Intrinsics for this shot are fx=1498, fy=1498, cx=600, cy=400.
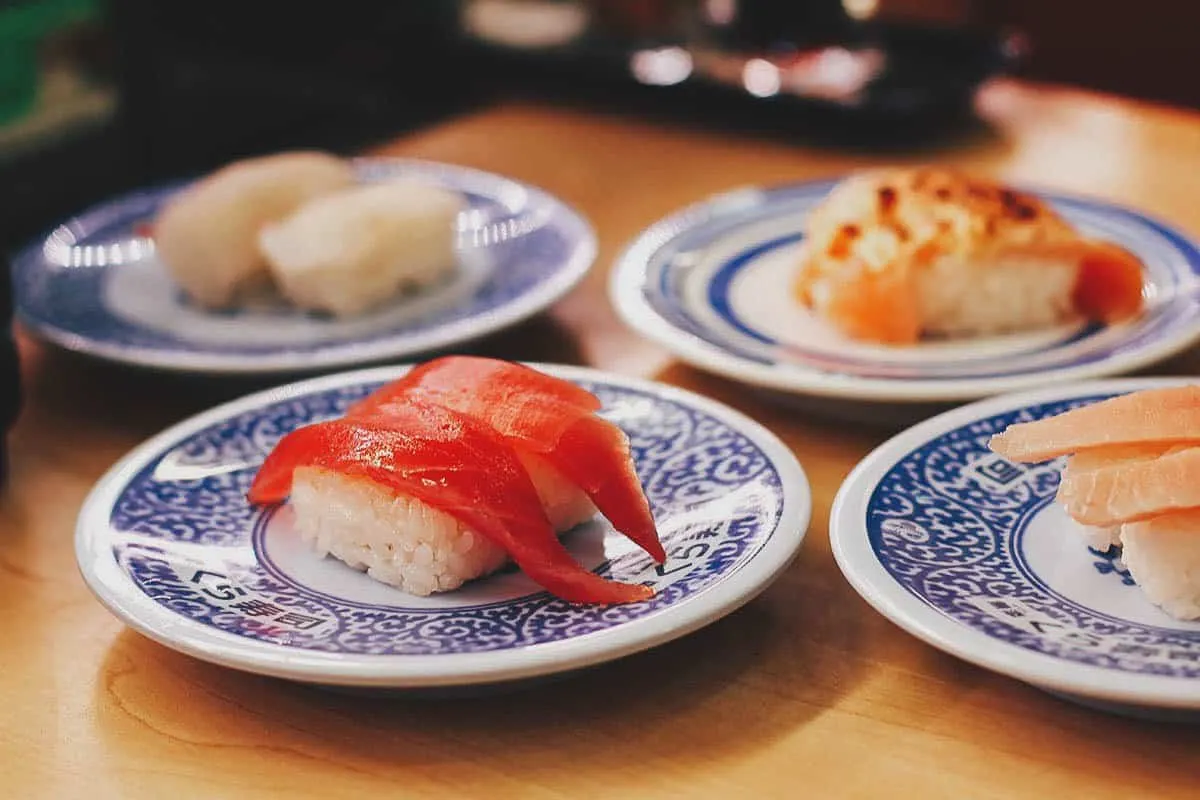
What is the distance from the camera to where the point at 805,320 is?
144 cm

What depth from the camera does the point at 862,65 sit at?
7.57ft

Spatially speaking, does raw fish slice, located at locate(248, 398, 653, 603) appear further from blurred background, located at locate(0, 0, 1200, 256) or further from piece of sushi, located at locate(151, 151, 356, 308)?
blurred background, located at locate(0, 0, 1200, 256)

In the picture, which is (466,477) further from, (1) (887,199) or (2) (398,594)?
(1) (887,199)

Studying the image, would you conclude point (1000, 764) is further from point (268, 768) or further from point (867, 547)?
point (268, 768)

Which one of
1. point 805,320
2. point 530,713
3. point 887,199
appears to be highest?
point 887,199

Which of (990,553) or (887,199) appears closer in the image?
(990,553)

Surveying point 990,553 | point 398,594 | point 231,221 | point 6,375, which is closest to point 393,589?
point 398,594

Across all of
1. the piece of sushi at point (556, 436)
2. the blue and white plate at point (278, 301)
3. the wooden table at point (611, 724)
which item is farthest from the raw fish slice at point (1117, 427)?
the blue and white plate at point (278, 301)

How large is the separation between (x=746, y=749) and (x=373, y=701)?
0.76 feet

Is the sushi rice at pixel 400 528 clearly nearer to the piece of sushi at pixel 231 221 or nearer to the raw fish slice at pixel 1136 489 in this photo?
the raw fish slice at pixel 1136 489

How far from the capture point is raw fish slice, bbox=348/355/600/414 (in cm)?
102

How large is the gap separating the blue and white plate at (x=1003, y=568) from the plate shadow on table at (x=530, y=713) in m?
0.08

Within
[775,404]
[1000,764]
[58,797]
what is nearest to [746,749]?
[1000,764]

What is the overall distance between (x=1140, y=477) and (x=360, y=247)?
853mm
